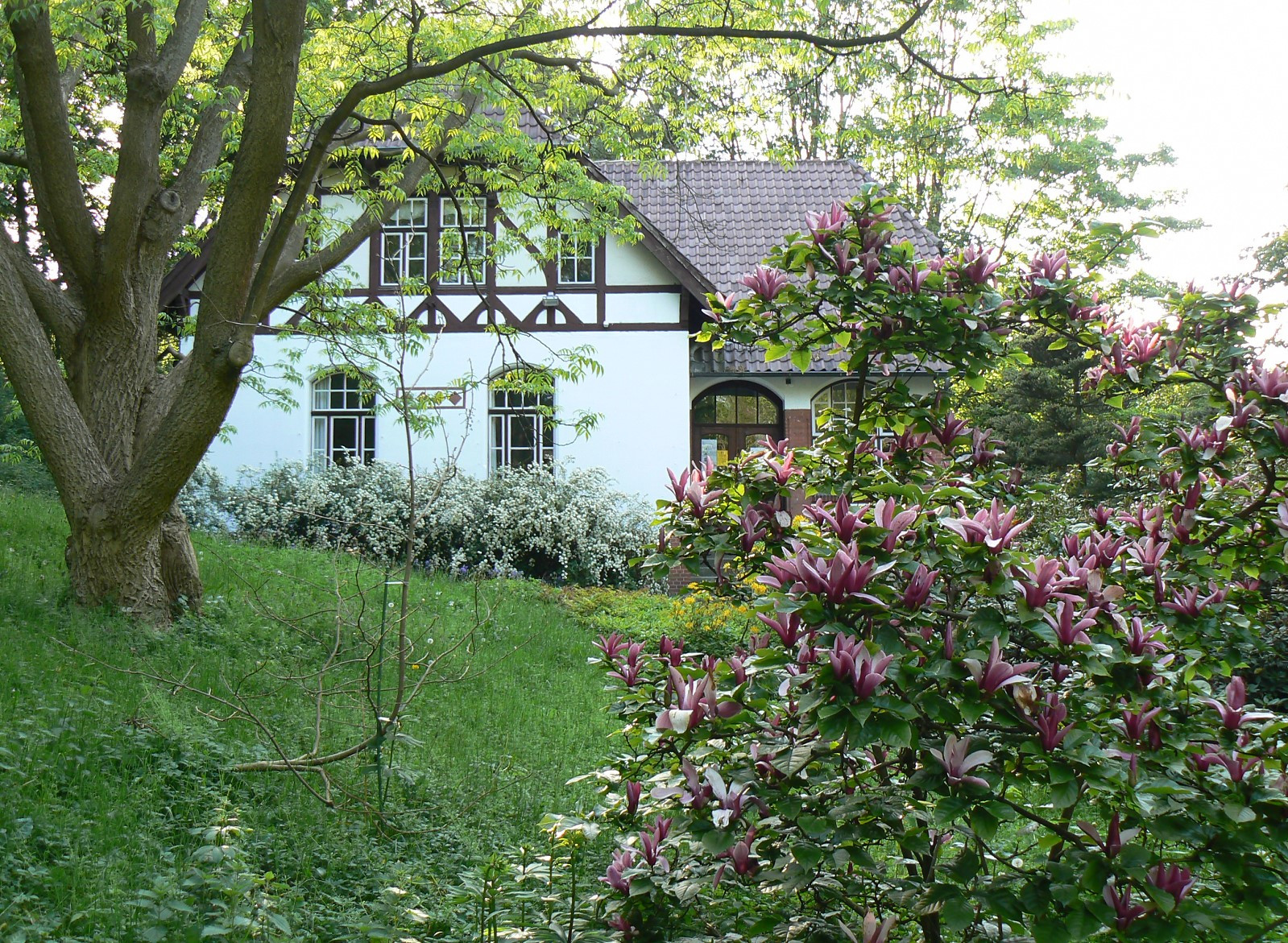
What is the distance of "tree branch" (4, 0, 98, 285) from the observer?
692cm

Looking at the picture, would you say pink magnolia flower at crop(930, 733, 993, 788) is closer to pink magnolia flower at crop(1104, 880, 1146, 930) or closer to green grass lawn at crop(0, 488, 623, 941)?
pink magnolia flower at crop(1104, 880, 1146, 930)

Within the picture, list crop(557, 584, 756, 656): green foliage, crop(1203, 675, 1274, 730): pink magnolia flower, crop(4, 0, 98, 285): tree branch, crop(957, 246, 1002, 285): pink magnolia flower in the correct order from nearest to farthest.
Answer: crop(1203, 675, 1274, 730): pink magnolia flower → crop(957, 246, 1002, 285): pink magnolia flower → crop(4, 0, 98, 285): tree branch → crop(557, 584, 756, 656): green foliage

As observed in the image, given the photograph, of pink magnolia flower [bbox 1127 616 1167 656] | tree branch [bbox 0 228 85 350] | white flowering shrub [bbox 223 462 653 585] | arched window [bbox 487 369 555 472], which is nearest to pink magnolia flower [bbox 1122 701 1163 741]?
pink magnolia flower [bbox 1127 616 1167 656]

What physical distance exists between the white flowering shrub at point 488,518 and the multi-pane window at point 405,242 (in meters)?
3.48

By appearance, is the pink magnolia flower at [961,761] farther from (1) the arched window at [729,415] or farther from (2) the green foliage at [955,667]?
(1) the arched window at [729,415]

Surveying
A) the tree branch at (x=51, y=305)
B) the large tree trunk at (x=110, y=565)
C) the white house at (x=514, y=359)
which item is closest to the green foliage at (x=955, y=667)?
the large tree trunk at (x=110, y=565)

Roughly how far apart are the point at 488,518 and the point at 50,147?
843 cm

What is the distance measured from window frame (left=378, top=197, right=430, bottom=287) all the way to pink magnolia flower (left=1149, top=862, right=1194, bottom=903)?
51.3 feet

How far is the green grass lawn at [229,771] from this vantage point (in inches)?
143

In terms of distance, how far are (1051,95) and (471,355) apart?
37.8 feet

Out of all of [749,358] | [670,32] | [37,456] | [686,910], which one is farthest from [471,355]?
[686,910]

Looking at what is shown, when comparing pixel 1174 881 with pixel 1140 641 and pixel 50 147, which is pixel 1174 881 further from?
pixel 50 147

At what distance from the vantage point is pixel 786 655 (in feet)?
7.55

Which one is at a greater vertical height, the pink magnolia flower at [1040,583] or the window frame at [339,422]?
the window frame at [339,422]
